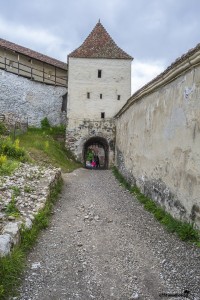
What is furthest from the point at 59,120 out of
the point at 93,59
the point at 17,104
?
the point at 93,59

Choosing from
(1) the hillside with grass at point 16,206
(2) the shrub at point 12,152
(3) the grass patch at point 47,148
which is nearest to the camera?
(1) the hillside with grass at point 16,206

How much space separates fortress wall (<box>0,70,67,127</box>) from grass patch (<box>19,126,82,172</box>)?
59.0 inches

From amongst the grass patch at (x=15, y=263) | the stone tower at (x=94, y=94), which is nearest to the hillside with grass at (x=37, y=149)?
the stone tower at (x=94, y=94)

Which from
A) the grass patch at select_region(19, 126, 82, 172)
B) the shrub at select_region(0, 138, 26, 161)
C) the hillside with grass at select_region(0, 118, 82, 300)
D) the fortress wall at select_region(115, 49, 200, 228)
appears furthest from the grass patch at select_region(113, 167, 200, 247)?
the grass patch at select_region(19, 126, 82, 172)

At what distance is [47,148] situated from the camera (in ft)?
56.4

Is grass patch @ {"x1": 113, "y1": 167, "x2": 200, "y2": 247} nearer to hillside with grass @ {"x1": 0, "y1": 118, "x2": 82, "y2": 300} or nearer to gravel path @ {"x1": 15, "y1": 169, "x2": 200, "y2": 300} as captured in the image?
gravel path @ {"x1": 15, "y1": 169, "x2": 200, "y2": 300}

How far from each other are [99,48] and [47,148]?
893cm

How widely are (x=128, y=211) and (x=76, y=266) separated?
11.0 ft

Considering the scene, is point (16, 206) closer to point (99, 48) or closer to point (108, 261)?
point (108, 261)

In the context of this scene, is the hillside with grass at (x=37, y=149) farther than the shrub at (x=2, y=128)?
No

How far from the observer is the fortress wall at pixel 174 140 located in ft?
18.4

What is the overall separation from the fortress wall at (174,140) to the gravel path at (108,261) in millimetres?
705

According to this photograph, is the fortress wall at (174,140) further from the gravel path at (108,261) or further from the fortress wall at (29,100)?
the fortress wall at (29,100)

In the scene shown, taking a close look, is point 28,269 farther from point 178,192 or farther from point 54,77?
point 54,77
